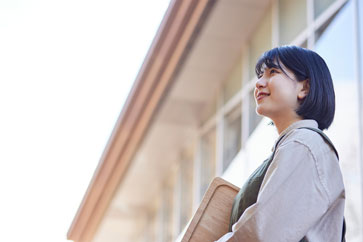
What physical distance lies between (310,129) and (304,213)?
0.92 ft

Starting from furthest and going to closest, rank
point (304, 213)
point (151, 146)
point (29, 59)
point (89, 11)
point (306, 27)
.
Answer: point (151, 146) → point (29, 59) → point (89, 11) → point (306, 27) → point (304, 213)

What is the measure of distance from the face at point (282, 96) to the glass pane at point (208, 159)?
27.3ft

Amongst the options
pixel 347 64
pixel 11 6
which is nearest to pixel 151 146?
pixel 11 6

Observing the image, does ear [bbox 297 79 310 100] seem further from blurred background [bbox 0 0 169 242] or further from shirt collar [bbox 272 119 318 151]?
blurred background [bbox 0 0 169 242]

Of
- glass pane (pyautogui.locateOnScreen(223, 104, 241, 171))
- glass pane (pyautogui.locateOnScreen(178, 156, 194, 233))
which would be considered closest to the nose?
glass pane (pyautogui.locateOnScreen(223, 104, 241, 171))

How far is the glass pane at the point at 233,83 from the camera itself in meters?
9.42

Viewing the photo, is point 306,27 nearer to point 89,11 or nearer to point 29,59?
point 89,11

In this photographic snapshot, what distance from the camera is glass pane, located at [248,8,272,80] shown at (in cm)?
827

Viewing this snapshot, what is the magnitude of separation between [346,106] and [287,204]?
4.24m

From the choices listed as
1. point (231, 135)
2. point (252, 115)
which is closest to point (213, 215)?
point (252, 115)

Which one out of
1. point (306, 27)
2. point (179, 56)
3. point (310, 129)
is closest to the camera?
point (310, 129)

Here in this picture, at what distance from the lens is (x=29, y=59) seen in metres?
10.2

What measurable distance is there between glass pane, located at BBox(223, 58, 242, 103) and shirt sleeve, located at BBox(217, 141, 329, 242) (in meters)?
7.62

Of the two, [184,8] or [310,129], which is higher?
[184,8]
